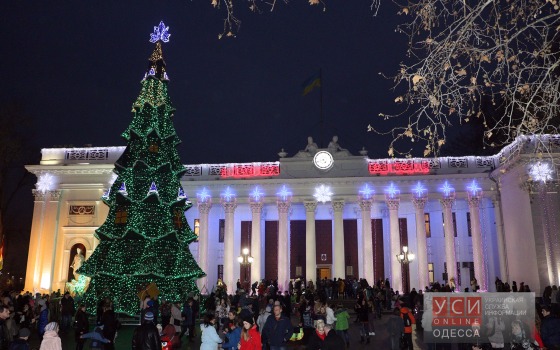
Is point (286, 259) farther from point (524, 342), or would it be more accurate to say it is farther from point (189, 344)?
point (524, 342)

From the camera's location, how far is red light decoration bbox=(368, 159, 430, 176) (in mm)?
39188

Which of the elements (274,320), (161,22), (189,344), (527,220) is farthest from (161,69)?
(527,220)

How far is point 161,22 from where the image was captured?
26500 mm

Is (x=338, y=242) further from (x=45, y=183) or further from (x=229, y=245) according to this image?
(x=45, y=183)

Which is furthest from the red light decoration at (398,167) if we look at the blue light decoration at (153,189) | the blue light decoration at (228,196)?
the blue light decoration at (153,189)

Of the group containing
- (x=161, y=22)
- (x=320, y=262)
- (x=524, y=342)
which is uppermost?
(x=161, y=22)

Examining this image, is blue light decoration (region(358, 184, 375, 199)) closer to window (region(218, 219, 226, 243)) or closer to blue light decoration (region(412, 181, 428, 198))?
blue light decoration (region(412, 181, 428, 198))

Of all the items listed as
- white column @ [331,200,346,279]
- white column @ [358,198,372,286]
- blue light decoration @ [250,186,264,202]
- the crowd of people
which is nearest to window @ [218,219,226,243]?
blue light decoration @ [250,186,264,202]

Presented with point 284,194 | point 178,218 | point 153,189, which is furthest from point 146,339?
point 284,194

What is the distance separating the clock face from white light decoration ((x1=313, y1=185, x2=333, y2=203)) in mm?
1691

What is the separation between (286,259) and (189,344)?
21.6 meters

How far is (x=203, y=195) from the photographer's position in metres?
40.6

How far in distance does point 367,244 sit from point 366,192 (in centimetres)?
426

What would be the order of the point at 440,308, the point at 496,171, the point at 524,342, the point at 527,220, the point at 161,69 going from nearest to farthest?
the point at 524,342
the point at 440,308
the point at 161,69
the point at 527,220
the point at 496,171
